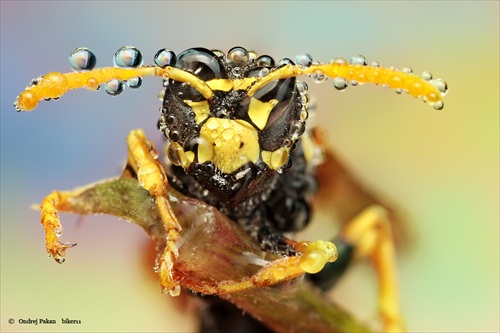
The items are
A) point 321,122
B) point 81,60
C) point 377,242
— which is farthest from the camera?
point 321,122

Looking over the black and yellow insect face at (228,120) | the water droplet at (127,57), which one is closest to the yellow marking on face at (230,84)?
the black and yellow insect face at (228,120)

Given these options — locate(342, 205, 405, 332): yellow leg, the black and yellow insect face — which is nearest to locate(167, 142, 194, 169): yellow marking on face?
the black and yellow insect face

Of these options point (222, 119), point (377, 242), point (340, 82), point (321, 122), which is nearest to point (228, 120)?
point (222, 119)

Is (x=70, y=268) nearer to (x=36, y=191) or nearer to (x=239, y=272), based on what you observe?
(x=36, y=191)

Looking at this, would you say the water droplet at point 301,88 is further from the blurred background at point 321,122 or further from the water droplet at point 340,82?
the blurred background at point 321,122

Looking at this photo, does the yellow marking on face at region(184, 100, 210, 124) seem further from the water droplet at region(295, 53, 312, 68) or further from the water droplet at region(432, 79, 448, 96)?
A: the water droplet at region(432, 79, 448, 96)

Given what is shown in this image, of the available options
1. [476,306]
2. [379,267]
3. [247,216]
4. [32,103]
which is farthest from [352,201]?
[32,103]

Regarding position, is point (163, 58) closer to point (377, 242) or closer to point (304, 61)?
point (304, 61)
